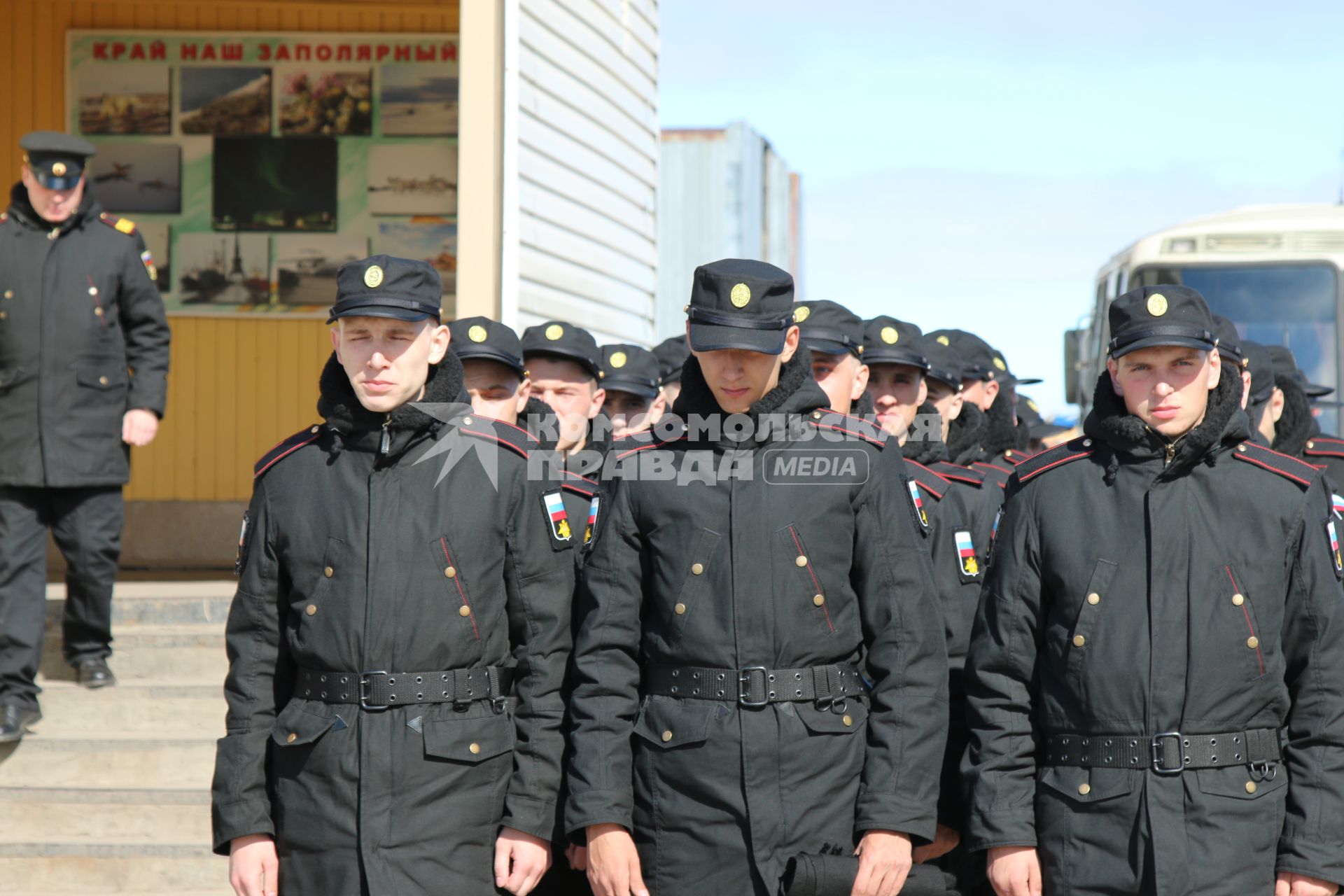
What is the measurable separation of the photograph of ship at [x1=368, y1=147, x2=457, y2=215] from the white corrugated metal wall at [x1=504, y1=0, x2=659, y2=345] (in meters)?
1.21

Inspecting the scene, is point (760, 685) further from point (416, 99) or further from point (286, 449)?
point (416, 99)

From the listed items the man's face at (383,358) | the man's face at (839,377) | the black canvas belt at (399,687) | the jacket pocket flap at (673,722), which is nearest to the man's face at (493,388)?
the man's face at (839,377)

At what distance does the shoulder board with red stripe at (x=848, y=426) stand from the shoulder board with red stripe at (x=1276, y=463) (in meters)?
0.84

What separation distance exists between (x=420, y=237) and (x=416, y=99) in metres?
0.90

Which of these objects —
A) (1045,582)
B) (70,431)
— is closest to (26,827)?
(70,431)

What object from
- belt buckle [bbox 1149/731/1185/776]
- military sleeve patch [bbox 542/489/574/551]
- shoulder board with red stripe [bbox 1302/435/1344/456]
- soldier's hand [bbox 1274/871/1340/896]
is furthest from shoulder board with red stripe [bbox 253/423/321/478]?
shoulder board with red stripe [bbox 1302/435/1344/456]

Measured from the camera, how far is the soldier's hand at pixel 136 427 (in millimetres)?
6453

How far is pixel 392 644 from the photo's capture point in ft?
11.1

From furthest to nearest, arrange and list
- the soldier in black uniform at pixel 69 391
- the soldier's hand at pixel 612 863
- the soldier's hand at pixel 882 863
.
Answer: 1. the soldier in black uniform at pixel 69 391
2. the soldier's hand at pixel 612 863
3. the soldier's hand at pixel 882 863

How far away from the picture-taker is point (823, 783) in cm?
336

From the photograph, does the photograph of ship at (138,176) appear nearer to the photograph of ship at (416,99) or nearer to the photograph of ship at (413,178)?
the photograph of ship at (413,178)

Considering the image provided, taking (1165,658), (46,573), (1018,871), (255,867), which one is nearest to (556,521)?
(255,867)

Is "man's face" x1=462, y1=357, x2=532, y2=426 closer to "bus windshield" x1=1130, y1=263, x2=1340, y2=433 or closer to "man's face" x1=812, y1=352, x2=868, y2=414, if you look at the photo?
"man's face" x1=812, y1=352, x2=868, y2=414

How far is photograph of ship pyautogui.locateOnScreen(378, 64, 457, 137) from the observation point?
950cm
